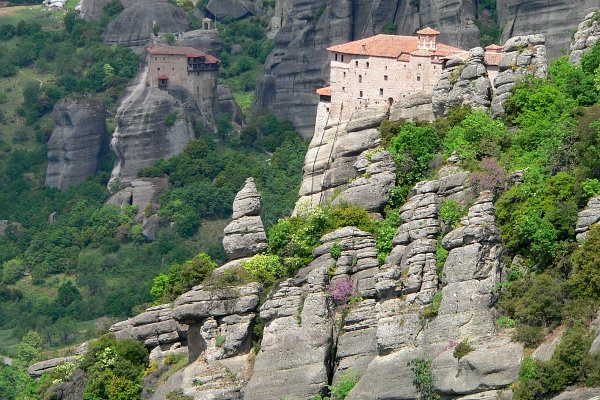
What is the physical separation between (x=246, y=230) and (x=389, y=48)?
11737 millimetres

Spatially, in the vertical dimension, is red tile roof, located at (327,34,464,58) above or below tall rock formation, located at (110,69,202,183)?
above

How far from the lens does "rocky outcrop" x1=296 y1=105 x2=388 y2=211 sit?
9088cm

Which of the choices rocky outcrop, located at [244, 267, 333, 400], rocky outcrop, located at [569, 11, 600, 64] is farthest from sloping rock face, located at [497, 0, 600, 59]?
rocky outcrop, located at [244, 267, 333, 400]

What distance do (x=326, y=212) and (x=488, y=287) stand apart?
10.3 m

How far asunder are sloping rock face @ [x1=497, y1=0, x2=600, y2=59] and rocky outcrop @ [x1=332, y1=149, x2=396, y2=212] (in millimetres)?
38624

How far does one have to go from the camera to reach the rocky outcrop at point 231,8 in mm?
178500

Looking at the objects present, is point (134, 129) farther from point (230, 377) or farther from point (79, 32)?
point (230, 377)

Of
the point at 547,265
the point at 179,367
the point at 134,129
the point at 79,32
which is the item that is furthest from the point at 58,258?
the point at 547,265

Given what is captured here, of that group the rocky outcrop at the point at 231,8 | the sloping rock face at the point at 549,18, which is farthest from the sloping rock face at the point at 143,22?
the sloping rock face at the point at 549,18

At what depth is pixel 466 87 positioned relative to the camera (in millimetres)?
89688

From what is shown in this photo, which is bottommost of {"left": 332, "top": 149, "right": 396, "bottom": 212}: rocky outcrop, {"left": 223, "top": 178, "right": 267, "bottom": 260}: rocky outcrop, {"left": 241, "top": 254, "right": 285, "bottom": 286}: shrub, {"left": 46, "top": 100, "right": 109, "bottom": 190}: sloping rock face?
{"left": 46, "top": 100, "right": 109, "bottom": 190}: sloping rock face

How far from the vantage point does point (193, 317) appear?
277 ft

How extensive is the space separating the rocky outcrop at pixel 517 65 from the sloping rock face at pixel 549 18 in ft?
113

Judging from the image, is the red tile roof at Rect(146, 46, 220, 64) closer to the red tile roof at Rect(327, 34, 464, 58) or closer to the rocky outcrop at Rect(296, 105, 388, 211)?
the red tile roof at Rect(327, 34, 464, 58)
